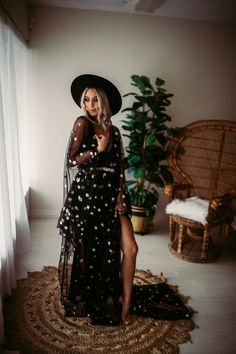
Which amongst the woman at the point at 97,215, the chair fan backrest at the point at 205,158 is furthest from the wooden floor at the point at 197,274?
the chair fan backrest at the point at 205,158

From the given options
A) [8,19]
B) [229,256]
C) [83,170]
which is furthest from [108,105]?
[229,256]

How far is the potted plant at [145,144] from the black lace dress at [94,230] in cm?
132

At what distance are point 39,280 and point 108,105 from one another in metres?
1.48

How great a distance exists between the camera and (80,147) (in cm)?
191

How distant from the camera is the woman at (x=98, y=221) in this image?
1906 mm

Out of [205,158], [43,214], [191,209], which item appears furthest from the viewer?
[43,214]

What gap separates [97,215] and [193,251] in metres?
1.54

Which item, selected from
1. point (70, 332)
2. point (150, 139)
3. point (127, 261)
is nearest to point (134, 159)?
point (150, 139)

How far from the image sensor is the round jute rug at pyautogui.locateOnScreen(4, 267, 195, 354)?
182 centimetres

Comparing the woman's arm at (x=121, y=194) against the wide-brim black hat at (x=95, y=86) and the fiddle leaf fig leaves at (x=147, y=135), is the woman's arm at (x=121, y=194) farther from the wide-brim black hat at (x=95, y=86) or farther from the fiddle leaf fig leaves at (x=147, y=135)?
the fiddle leaf fig leaves at (x=147, y=135)

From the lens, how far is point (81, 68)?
3521 millimetres

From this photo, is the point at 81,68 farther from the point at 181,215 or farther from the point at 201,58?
the point at 181,215

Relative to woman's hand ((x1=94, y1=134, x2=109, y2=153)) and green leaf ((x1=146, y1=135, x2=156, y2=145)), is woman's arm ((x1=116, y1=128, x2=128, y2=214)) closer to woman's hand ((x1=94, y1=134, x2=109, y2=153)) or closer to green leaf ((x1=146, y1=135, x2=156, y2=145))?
woman's hand ((x1=94, y1=134, x2=109, y2=153))

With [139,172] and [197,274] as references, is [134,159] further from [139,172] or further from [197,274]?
[197,274]
